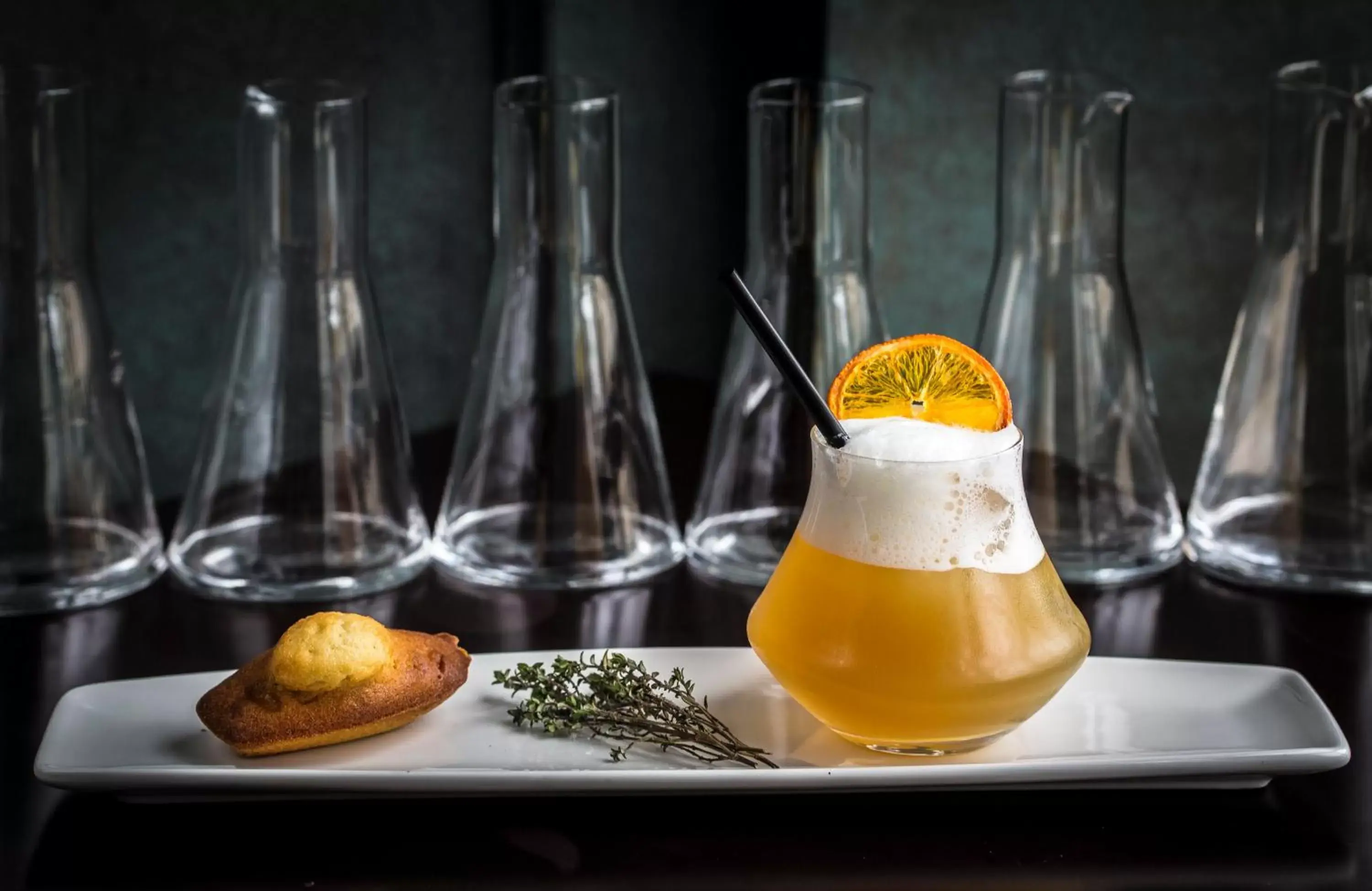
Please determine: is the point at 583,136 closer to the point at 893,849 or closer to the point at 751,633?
the point at 751,633

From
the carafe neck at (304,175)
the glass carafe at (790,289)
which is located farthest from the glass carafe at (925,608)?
the carafe neck at (304,175)

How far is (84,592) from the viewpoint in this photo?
114cm

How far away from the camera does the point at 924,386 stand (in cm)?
88

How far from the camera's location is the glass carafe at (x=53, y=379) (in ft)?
3.58

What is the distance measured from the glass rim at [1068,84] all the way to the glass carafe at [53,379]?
631 mm

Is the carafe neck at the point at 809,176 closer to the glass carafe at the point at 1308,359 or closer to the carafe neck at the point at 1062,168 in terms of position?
the carafe neck at the point at 1062,168

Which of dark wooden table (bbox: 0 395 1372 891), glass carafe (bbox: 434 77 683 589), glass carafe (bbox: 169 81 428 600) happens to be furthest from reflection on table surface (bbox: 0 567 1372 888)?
glass carafe (bbox: 434 77 683 589)

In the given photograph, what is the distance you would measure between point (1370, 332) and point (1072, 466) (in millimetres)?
220

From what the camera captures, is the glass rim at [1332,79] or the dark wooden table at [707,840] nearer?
the dark wooden table at [707,840]

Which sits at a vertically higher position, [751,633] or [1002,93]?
[1002,93]

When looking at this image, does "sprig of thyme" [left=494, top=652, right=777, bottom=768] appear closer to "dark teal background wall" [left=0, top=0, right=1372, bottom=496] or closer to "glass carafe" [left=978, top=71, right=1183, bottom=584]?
"glass carafe" [left=978, top=71, right=1183, bottom=584]

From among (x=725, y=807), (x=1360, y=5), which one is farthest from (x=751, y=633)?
(x=1360, y=5)

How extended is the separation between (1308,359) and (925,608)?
50 centimetres

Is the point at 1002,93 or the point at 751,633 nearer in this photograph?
the point at 751,633
